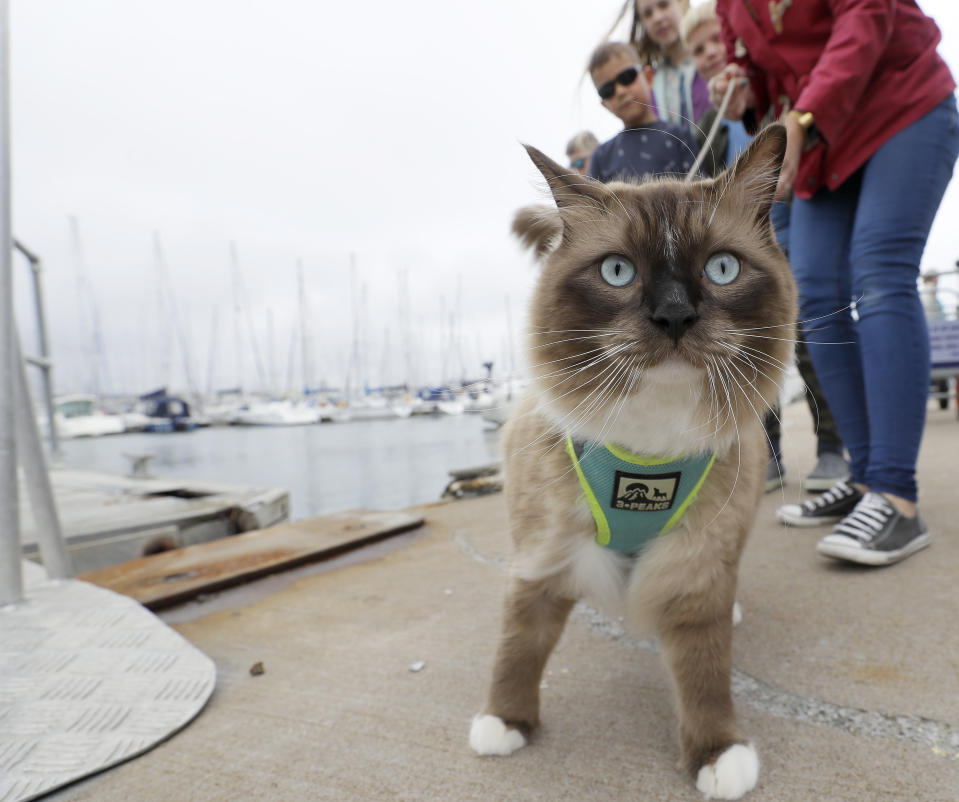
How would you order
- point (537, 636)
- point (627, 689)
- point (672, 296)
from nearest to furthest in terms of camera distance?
1. point (672, 296)
2. point (537, 636)
3. point (627, 689)

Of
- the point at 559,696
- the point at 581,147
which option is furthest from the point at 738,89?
the point at 559,696

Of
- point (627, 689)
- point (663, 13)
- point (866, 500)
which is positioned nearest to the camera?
point (627, 689)

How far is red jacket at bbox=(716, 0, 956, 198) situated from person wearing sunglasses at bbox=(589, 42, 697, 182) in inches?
15.9

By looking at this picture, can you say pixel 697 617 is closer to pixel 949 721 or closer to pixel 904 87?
pixel 949 721

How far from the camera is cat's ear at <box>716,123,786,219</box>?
1.11 metres

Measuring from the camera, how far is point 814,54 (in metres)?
1.90

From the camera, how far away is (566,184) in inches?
45.3

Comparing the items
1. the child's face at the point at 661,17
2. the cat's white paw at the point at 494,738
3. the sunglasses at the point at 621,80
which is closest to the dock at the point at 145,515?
the cat's white paw at the point at 494,738

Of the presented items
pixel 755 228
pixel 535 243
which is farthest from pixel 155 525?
pixel 755 228

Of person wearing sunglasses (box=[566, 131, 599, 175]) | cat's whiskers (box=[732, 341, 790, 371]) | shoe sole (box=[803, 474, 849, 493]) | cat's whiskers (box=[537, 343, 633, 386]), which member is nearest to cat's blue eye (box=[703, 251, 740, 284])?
cat's whiskers (box=[732, 341, 790, 371])

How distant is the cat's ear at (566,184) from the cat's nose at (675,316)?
0.31m

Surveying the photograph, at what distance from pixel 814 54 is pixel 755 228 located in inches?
48.6

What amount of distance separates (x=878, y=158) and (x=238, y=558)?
275 cm

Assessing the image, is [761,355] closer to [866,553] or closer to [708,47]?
[866,553]
